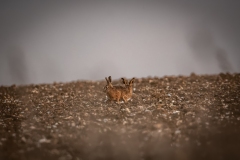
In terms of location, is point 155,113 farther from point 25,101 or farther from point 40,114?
point 25,101

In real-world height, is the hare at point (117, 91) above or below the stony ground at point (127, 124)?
above

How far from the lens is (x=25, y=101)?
14.1m

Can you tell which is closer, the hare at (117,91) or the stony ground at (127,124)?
the stony ground at (127,124)

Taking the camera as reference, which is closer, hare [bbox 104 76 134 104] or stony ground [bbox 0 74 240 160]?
stony ground [bbox 0 74 240 160]

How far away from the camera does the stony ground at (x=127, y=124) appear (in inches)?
281

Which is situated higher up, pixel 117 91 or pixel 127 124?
pixel 117 91

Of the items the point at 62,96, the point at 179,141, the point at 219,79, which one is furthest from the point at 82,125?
the point at 219,79

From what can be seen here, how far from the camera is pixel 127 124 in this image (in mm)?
9406

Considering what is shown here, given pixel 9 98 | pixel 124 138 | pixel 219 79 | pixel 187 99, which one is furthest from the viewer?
pixel 219 79

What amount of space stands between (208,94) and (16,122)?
1043 cm

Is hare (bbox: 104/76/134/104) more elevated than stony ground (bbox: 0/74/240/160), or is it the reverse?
hare (bbox: 104/76/134/104)

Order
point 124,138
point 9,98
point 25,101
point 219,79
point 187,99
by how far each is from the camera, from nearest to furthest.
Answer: point 124,138, point 187,99, point 25,101, point 9,98, point 219,79

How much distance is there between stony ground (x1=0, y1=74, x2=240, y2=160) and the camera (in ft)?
23.4

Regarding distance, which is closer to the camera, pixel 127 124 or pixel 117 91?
pixel 127 124
